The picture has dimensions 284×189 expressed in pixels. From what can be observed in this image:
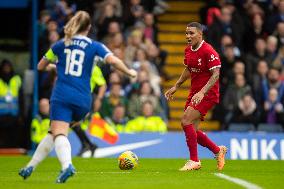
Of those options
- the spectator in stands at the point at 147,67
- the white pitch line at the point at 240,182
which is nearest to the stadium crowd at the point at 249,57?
the spectator in stands at the point at 147,67

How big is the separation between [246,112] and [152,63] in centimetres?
249

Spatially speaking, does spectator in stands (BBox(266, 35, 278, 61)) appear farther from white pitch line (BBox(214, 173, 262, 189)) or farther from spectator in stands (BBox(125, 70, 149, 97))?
white pitch line (BBox(214, 173, 262, 189))

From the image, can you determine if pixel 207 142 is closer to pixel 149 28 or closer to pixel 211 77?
pixel 211 77

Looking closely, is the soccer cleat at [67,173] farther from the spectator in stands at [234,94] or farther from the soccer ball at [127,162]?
the spectator in stands at [234,94]

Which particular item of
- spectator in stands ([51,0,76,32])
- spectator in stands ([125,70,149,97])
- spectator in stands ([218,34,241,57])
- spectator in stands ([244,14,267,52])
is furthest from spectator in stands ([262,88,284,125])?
spectator in stands ([51,0,76,32])

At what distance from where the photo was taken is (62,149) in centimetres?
1080

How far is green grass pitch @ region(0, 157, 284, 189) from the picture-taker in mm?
10953

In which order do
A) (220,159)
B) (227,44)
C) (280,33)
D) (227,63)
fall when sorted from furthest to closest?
1. (280,33)
2. (227,63)
3. (227,44)
4. (220,159)

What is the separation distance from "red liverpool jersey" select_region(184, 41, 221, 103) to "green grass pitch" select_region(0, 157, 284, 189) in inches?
47.9

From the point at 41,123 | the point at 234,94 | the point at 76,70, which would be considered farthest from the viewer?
the point at 234,94

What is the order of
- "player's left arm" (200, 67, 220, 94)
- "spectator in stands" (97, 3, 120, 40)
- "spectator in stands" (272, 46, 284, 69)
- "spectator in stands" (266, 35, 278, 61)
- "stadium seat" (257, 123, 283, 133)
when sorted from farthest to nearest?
"spectator in stands" (97, 3, 120, 40), "spectator in stands" (266, 35, 278, 61), "spectator in stands" (272, 46, 284, 69), "stadium seat" (257, 123, 283, 133), "player's left arm" (200, 67, 220, 94)

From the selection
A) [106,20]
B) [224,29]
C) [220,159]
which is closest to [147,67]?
[106,20]

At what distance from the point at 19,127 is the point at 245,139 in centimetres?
537

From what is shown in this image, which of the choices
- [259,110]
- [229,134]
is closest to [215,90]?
[229,134]
